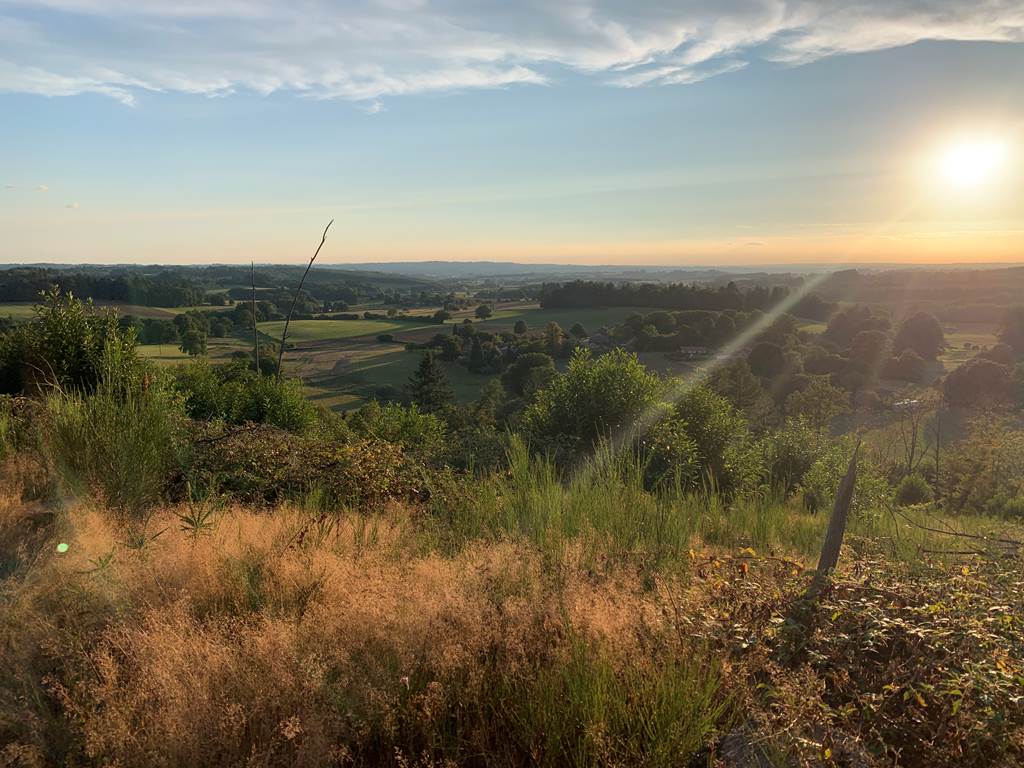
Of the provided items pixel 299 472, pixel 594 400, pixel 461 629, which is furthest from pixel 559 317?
pixel 461 629

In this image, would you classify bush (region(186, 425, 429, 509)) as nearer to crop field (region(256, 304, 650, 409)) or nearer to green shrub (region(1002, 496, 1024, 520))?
green shrub (region(1002, 496, 1024, 520))

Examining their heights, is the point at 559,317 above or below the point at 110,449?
below

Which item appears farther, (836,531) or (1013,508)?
(1013,508)

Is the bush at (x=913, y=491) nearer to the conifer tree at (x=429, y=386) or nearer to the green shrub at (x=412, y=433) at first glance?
the green shrub at (x=412, y=433)

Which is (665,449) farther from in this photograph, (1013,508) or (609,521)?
(1013,508)

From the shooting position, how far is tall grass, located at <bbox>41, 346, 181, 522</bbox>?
15.4 feet

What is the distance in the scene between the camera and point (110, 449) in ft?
15.4

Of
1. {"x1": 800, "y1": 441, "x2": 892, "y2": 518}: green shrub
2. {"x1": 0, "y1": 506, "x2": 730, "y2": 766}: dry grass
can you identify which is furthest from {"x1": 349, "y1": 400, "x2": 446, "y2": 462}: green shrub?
{"x1": 800, "y1": 441, "x2": 892, "y2": 518}: green shrub

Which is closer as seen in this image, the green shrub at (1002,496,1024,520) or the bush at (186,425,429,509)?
the bush at (186,425,429,509)

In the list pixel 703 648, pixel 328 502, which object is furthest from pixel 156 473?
pixel 703 648

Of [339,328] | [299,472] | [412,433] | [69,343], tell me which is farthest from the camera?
[339,328]

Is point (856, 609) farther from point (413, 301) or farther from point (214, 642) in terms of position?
point (413, 301)

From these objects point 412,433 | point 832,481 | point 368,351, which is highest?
point 412,433

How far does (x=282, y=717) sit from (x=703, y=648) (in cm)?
182
